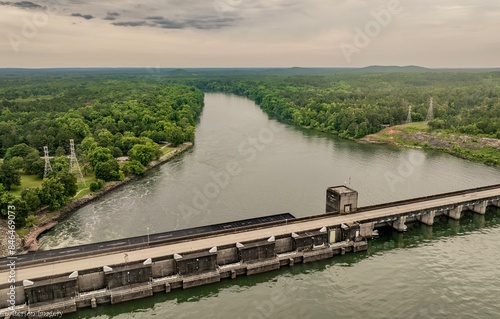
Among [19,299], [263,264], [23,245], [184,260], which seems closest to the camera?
[19,299]

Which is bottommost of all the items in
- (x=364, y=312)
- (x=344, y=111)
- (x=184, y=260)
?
(x=364, y=312)

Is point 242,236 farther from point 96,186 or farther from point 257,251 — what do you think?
point 96,186

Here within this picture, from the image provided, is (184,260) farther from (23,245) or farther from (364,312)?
(23,245)

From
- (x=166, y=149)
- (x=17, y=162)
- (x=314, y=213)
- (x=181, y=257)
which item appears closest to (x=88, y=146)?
(x=17, y=162)

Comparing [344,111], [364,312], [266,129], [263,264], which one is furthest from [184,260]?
[344,111]

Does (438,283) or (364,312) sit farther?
(438,283)

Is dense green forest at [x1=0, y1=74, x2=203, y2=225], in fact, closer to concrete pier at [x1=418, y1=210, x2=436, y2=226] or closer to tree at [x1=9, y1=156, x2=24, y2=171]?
tree at [x1=9, y1=156, x2=24, y2=171]

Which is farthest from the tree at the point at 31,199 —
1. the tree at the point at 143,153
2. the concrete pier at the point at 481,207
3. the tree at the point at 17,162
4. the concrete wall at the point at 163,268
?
the concrete pier at the point at 481,207
